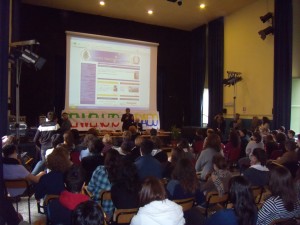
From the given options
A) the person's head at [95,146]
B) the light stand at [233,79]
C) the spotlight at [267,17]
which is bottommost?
the person's head at [95,146]

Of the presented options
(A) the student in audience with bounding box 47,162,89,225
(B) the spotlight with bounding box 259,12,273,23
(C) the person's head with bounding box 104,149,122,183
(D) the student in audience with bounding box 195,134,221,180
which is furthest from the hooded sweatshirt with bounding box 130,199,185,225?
(B) the spotlight with bounding box 259,12,273,23

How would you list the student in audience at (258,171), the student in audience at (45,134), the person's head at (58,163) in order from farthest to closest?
the student in audience at (45,134), the student in audience at (258,171), the person's head at (58,163)

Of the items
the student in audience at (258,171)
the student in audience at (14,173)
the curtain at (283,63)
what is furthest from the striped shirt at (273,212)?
the curtain at (283,63)

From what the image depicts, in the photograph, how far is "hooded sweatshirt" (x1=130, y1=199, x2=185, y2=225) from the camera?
6.85ft

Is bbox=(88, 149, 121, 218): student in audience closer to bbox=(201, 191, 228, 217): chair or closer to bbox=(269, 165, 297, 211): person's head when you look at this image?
bbox=(201, 191, 228, 217): chair

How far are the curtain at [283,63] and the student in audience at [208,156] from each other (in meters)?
5.15

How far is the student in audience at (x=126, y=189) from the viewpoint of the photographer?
8.71ft

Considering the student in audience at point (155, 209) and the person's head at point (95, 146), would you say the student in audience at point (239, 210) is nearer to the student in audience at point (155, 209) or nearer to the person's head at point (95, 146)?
the student in audience at point (155, 209)

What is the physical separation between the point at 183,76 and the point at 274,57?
14.2 ft

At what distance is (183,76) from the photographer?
42.4ft

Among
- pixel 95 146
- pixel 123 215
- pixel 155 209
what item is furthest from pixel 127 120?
pixel 155 209

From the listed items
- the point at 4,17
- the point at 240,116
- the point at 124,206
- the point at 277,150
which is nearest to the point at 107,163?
the point at 124,206

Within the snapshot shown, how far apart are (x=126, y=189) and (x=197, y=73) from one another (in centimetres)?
1048

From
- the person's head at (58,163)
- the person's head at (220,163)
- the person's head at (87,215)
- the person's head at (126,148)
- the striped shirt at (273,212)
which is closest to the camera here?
the person's head at (87,215)
